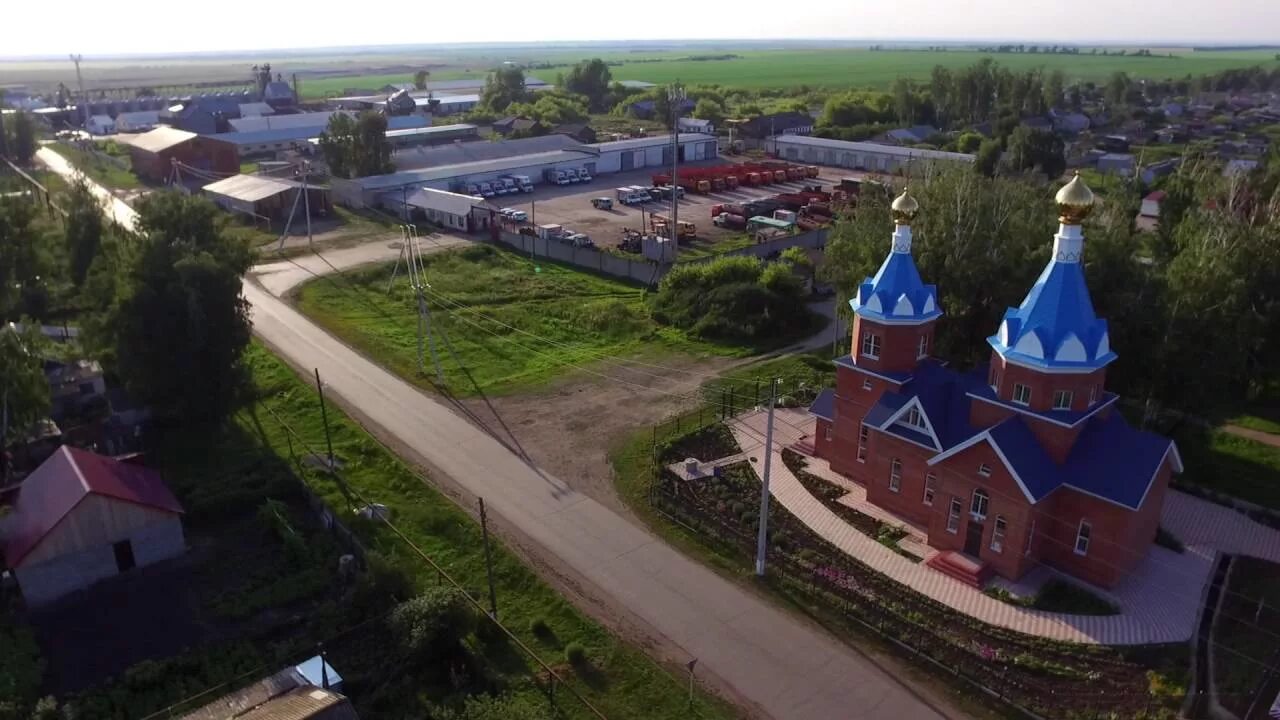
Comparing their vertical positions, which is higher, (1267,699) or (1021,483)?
(1021,483)

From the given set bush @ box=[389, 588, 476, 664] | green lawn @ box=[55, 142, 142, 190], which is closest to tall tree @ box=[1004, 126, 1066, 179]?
bush @ box=[389, 588, 476, 664]

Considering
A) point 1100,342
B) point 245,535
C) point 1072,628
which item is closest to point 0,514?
point 245,535

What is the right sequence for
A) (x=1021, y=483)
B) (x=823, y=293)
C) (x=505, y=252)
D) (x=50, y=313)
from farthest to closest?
(x=505, y=252), (x=823, y=293), (x=50, y=313), (x=1021, y=483)

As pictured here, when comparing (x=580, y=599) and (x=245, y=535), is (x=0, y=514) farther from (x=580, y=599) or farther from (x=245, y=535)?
(x=580, y=599)

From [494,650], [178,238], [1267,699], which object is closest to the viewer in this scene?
[1267,699]

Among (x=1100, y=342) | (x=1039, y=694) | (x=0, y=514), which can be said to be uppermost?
(x=1100, y=342)

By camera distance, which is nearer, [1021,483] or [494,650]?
[494,650]

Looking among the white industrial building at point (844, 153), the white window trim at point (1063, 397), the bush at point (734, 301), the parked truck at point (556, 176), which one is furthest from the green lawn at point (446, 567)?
the white industrial building at point (844, 153)

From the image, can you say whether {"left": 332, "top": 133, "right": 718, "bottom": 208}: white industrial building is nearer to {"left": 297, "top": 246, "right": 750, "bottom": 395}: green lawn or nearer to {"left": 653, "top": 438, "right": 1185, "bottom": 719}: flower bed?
{"left": 297, "top": 246, "right": 750, "bottom": 395}: green lawn
